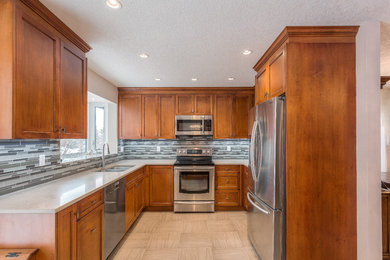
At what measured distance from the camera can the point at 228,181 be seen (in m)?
3.64

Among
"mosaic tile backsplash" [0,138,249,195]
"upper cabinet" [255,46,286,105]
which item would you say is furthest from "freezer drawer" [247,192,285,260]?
"mosaic tile backsplash" [0,138,249,195]

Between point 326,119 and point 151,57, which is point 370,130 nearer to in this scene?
point 326,119

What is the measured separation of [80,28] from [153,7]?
748mm

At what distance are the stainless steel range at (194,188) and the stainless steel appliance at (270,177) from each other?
4.74 ft

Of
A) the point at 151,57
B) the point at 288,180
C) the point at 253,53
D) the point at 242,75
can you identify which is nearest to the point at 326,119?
the point at 288,180

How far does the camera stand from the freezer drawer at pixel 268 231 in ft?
5.89

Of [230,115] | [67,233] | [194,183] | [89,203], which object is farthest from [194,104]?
[67,233]

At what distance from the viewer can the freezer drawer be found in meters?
1.79

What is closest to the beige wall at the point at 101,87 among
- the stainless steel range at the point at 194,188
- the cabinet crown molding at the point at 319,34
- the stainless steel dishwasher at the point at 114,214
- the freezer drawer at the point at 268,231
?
the stainless steel dishwasher at the point at 114,214

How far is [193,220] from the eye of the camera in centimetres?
328

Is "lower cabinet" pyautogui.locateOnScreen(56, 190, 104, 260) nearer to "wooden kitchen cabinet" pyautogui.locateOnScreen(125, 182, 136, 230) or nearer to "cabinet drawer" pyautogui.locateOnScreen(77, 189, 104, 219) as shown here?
"cabinet drawer" pyautogui.locateOnScreen(77, 189, 104, 219)

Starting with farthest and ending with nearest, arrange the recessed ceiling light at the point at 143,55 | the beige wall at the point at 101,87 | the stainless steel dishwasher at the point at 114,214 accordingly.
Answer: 1. the beige wall at the point at 101,87
2. the recessed ceiling light at the point at 143,55
3. the stainless steel dishwasher at the point at 114,214

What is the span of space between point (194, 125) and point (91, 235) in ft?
8.11

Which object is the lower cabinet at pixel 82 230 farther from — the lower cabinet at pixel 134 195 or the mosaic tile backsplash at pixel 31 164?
the lower cabinet at pixel 134 195
